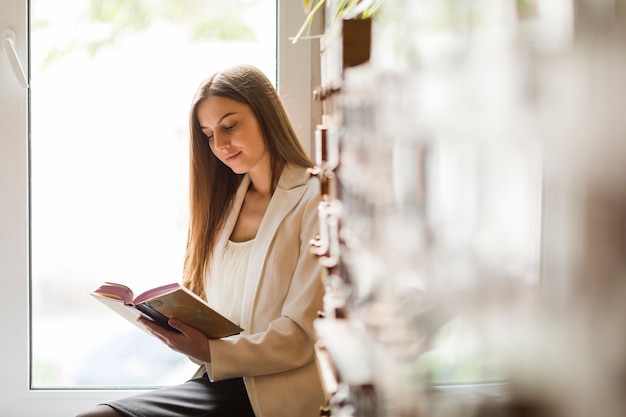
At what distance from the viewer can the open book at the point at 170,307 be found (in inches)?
60.4

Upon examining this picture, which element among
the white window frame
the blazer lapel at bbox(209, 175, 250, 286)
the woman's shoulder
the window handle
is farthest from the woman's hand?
the window handle

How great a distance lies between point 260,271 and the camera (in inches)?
68.7

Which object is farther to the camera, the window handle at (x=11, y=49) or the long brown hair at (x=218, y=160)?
the window handle at (x=11, y=49)

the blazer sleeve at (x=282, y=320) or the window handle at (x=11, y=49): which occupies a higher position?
the window handle at (x=11, y=49)

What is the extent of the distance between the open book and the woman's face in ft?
1.28

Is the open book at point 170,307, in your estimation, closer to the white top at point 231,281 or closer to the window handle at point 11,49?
the white top at point 231,281

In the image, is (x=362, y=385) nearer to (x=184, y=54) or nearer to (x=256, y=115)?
(x=256, y=115)

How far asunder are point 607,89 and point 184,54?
6.08 feet

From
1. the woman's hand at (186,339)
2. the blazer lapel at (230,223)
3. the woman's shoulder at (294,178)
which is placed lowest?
the woman's hand at (186,339)

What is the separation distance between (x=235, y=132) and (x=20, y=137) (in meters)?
0.64

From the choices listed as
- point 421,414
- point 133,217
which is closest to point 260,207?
point 133,217

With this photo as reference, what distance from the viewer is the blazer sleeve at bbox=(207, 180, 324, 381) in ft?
5.46

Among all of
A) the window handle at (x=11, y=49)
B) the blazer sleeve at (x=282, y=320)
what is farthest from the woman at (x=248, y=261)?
the window handle at (x=11, y=49)

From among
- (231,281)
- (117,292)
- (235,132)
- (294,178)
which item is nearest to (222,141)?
(235,132)
